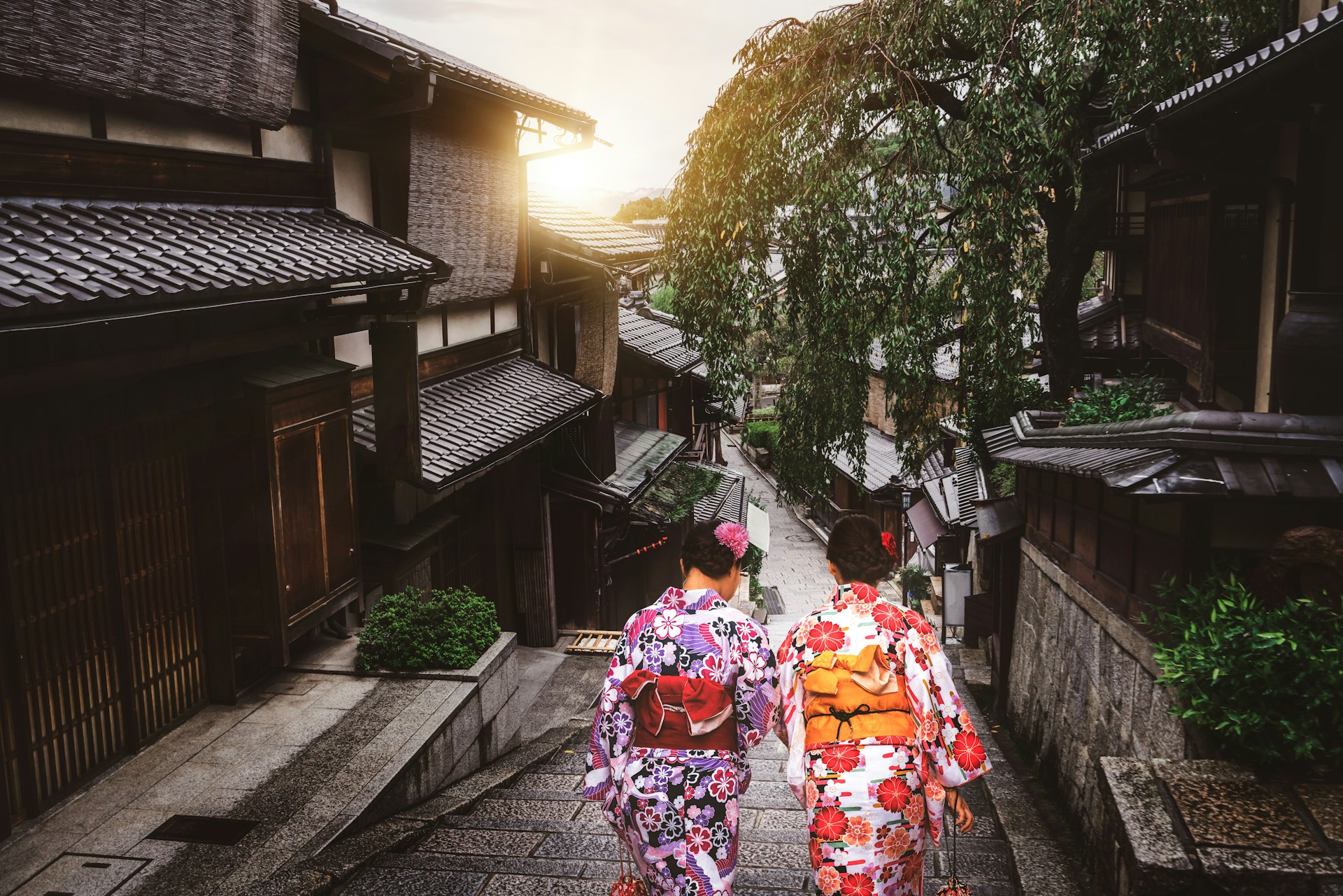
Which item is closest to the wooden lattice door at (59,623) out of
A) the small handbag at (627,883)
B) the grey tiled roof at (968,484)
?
the small handbag at (627,883)

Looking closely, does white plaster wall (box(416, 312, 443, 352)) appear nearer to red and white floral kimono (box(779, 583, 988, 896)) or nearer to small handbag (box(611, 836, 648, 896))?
small handbag (box(611, 836, 648, 896))

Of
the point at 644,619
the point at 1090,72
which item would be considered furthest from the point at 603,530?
the point at 644,619

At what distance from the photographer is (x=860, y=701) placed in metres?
4.41

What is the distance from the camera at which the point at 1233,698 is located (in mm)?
4758

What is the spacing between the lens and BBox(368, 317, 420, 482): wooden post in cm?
885

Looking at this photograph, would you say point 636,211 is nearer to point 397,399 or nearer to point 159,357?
point 397,399

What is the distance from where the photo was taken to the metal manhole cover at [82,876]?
16.6 feet

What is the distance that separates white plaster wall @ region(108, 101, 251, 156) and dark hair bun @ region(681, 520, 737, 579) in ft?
16.6

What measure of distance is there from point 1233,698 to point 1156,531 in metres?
2.28

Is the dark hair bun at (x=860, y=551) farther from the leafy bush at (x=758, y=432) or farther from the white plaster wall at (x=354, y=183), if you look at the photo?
the leafy bush at (x=758, y=432)

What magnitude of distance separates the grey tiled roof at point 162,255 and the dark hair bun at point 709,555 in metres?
3.30

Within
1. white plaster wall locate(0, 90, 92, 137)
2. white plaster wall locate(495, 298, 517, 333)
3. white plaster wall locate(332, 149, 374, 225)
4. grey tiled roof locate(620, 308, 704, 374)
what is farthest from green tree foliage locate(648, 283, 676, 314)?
white plaster wall locate(0, 90, 92, 137)

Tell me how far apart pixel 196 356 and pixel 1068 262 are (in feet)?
31.6

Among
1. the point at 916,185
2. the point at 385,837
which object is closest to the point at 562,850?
the point at 385,837
